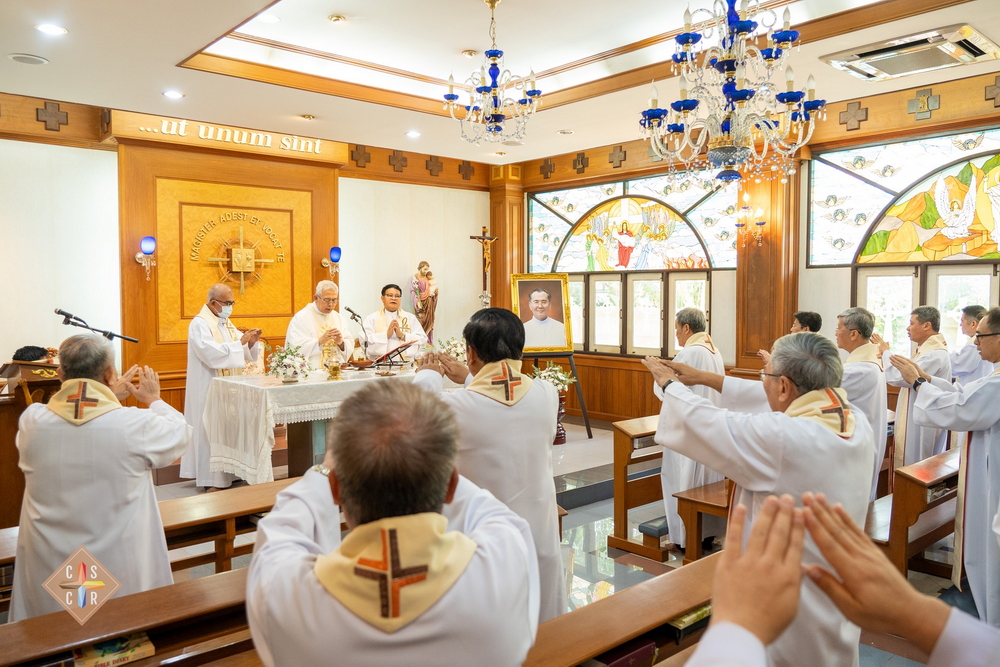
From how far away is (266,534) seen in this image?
4.65 feet

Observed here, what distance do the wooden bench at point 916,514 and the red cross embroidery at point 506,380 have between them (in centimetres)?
281

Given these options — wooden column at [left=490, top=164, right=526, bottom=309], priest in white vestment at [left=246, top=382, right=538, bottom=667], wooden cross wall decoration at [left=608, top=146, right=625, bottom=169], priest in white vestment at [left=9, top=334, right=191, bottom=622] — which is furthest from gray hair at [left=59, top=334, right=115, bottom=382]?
wooden column at [left=490, top=164, right=526, bottom=309]

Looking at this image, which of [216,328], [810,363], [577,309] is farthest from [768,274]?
[810,363]

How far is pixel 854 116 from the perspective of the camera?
8.01 meters

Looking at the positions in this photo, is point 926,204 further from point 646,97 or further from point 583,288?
point 583,288

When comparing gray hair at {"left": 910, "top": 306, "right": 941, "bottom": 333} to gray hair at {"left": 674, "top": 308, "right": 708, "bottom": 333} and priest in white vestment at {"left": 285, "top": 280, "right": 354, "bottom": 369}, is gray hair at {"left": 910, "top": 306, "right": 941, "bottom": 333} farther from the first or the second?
priest in white vestment at {"left": 285, "top": 280, "right": 354, "bottom": 369}

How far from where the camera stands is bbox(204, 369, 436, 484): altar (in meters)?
6.18

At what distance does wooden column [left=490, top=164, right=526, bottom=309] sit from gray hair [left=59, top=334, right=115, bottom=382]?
8.87 meters

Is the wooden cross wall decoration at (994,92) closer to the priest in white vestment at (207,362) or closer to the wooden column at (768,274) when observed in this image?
the wooden column at (768,274)

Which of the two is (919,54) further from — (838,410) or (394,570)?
(394,570)

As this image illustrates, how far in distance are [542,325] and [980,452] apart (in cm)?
597

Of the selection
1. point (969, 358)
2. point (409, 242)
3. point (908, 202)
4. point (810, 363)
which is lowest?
point (969, 358)

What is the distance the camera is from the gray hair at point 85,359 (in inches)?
115

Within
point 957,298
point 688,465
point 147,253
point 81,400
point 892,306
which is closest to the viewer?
point 81,400
